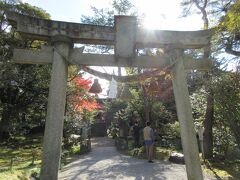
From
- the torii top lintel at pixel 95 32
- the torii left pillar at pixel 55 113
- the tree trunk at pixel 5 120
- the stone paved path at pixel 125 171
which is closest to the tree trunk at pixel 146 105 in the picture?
the stone paved path at pixel 125 171

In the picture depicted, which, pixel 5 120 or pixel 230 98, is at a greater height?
pixel 5 120

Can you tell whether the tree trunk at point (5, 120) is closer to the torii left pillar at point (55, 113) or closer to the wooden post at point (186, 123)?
the torii left pillar at point (55, 113)

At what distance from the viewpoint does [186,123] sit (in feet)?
21.2

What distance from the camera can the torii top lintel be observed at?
250 inches

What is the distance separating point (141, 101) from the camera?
19219mm

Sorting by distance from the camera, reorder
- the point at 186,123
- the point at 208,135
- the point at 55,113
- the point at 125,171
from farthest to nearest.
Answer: the point at 208,135 < the point at 125,171 < the point at 186,123 < the point at 55,113

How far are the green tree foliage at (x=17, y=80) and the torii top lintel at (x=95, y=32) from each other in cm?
997

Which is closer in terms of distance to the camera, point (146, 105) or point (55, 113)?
point (55, 113)

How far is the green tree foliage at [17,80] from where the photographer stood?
16703 mm

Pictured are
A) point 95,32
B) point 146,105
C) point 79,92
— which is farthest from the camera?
point 79,92

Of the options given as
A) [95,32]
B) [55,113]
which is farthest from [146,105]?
[55,113]

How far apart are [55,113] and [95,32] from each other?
7.02ft

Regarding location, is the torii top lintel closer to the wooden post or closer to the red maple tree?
the wooden post

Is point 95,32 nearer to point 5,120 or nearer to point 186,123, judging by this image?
point 186,123
